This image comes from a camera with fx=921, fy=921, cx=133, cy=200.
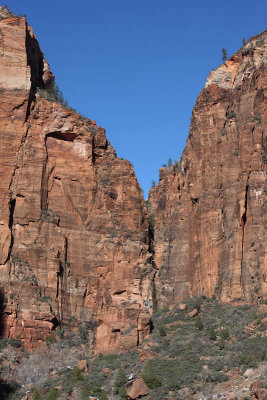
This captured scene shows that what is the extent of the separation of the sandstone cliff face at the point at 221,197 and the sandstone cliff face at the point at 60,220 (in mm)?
3568

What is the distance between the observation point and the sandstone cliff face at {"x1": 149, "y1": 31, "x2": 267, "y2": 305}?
80.1m

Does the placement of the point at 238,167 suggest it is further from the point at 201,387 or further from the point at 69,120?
the point at 201,387

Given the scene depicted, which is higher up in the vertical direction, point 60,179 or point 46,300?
point 60,179

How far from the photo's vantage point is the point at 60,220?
8625cm

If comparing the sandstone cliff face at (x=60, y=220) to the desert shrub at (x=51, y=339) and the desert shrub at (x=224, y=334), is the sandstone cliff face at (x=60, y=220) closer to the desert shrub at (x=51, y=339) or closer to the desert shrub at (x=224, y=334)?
the desert shrub at (x=51, y=339)

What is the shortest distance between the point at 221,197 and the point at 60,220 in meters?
15.2

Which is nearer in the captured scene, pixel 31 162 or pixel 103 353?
pixel 103 353

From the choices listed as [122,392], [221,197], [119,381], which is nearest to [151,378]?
[122,392]

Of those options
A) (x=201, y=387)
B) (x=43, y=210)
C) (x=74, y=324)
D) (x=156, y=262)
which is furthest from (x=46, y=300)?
(x=201, y=387)

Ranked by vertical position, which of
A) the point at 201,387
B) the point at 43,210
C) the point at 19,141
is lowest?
the point at 201,387

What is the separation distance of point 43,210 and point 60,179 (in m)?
3.88

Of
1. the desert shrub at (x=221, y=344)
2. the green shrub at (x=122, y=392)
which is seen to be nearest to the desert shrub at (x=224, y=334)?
the desert shrub at (x=221, y=344)

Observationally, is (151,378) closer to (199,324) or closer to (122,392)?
(122,392)

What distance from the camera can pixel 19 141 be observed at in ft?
284
